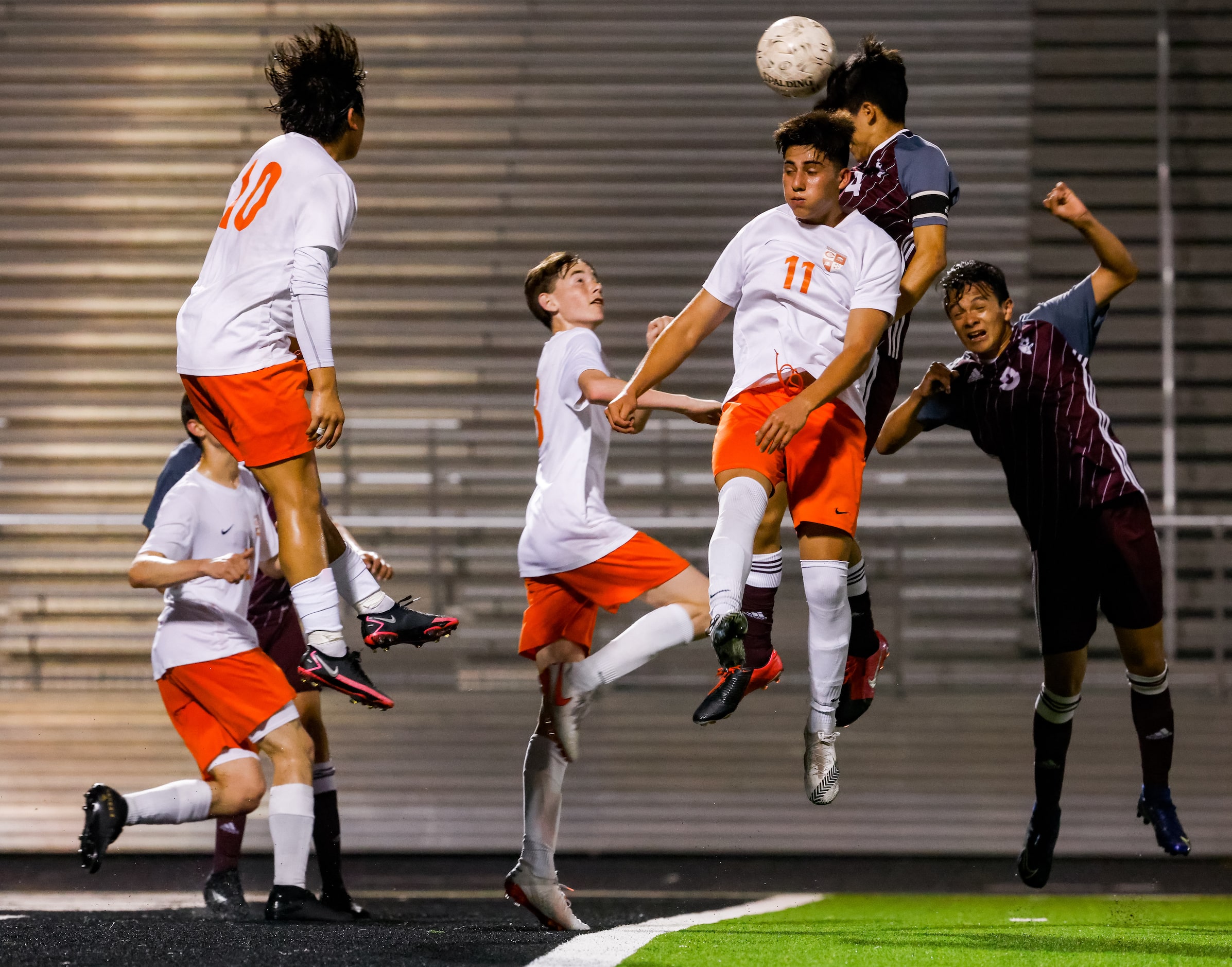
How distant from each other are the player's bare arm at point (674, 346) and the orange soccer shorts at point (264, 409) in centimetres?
104

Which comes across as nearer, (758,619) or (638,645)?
(758,619)

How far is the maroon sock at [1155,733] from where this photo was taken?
16.7 ft

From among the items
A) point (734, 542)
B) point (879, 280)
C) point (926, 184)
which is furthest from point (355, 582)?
point (926, 184)

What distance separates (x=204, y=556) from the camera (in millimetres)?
5266

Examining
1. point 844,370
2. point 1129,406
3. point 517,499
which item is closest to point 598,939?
point 844,370

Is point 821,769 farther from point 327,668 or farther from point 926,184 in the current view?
point 926,184

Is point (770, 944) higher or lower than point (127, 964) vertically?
lower

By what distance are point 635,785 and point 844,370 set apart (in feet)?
13.8

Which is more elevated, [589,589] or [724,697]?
[589,589]

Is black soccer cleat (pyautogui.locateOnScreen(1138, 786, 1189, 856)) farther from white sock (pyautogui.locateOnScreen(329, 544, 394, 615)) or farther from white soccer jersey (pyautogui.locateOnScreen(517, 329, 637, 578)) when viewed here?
white sock (pyautogui.locateOnScreen(329, 544, 394, 615))

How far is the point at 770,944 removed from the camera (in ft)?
14.9

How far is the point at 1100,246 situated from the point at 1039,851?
92.6 inches

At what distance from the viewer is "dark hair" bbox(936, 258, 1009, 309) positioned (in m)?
5.10

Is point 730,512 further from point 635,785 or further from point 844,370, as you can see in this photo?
point 635,785
